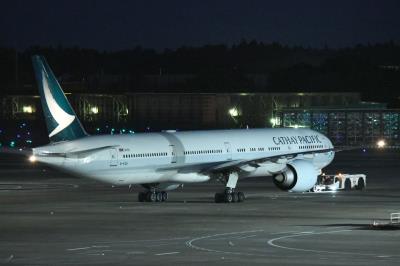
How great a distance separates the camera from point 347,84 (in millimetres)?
172000

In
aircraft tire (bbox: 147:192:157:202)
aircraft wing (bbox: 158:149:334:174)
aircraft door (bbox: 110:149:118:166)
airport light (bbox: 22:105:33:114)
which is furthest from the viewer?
airport light (bbox: 22:105:33:114)

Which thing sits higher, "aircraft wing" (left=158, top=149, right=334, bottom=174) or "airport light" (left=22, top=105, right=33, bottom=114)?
"airport light" (left=22, top=105, right=33, bottom=114)

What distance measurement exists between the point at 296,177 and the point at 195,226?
13363mm

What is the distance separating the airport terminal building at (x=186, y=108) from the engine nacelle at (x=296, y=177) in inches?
2296

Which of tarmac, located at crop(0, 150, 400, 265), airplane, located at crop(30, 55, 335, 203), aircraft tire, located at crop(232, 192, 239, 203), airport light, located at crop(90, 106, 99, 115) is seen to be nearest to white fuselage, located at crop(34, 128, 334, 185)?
airplane, located at crop(30, 55, 335, 203)

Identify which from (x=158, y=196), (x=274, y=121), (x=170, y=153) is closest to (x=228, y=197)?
(x=158, y=196)

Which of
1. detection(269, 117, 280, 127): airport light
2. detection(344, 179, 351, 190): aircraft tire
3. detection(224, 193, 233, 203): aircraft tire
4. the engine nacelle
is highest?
detection(269, 117, 280, 127): airport light

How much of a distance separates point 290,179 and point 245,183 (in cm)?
1302

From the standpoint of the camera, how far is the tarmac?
112 feet

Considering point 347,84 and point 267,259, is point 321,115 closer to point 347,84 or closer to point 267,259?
point 347,84

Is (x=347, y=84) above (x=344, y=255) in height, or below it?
above

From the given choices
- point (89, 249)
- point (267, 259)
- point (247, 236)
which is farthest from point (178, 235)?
point (267, 259)

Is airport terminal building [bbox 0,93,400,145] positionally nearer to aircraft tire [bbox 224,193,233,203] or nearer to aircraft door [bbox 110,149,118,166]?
aircraft tire [bbox 224,193,233,203]

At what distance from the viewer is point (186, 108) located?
138250 mm
